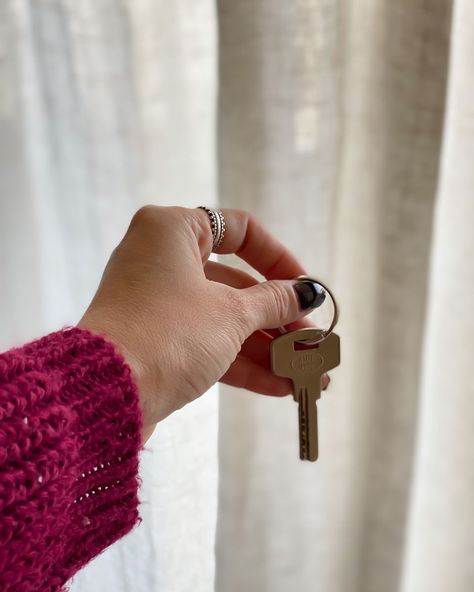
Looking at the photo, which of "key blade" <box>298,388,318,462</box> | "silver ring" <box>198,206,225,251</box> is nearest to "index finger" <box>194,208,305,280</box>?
"silver ring" <box>198,206,225,251</box>

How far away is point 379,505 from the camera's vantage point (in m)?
0.79

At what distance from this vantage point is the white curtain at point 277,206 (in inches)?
24.2

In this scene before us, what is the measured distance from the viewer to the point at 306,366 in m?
0.64

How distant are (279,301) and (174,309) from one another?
10cm

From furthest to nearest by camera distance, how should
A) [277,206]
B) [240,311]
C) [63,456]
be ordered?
Result: [277,206] < [240,311] < [63,456]

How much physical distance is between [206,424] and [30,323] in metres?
0.19

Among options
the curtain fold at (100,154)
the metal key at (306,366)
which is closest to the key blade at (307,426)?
the metal key at (306,366)

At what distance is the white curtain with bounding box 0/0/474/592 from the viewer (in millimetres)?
614

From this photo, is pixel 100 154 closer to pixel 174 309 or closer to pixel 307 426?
pixel 174 309

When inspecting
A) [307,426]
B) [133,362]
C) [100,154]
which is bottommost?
[307,426]

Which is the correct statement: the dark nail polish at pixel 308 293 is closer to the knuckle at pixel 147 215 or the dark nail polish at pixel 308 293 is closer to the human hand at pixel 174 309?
the human hand at pixel 174 309

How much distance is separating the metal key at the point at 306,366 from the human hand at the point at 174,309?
30 millimetres

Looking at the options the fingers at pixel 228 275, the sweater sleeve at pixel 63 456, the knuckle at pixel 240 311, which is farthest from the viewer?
the fingers at pixel 228 275

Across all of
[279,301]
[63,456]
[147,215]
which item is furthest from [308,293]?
[63,456]
